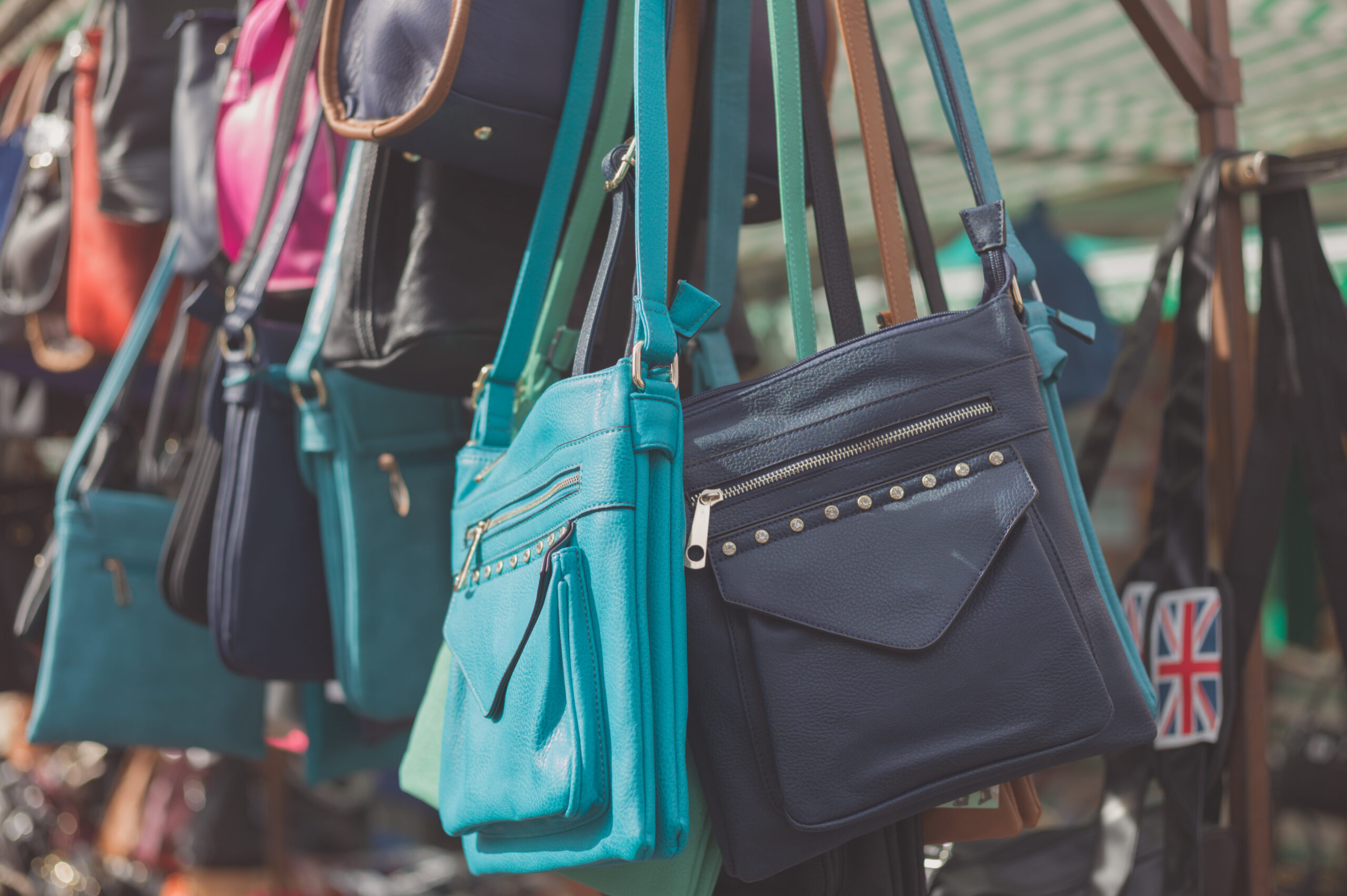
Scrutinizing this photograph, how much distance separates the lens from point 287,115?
0.95 meters

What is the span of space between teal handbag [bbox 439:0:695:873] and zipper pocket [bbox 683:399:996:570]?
0.03 meters

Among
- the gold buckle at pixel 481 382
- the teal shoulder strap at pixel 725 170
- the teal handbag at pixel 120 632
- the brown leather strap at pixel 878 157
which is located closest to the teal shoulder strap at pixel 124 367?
the teal handbag at pixel 120 632

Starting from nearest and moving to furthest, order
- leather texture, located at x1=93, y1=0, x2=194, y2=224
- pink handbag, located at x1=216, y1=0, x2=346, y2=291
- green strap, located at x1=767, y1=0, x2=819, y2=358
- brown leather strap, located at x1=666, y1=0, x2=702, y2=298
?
green strap, located at x1=767, y1=0, x2=819, y2=358
brown leather strap, located at x1=666, y1=0, x2=702, y2=298
pink handbag, located at x1=216, y1=0, x2=346, y2=291
leather texture, located at x1=93, y1=0, x2=194, y2=224

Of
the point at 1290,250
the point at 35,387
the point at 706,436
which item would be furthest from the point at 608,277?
the point at 35,387

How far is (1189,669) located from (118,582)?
46.3 inches

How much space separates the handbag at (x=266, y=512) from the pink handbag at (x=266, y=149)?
2cm

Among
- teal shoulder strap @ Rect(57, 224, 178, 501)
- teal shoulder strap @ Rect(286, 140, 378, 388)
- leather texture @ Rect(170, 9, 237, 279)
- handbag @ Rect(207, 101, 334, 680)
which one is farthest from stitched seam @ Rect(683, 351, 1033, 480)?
teal shoulder strap @ Rect(57, 224, 178, 501)

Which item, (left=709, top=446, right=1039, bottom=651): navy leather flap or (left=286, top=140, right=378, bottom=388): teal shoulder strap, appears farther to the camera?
(left=286, top=140, right=378, bottom=388): teal shoulder strap

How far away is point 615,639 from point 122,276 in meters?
1.21

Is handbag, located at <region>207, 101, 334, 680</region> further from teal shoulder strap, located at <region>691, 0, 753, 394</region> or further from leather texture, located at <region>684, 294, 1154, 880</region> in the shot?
leather texture, located at <region>684, 294, 1154, 880</region>

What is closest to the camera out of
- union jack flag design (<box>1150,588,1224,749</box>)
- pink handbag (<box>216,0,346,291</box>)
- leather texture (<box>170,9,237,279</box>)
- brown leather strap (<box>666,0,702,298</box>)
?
brown leather strap (<box>666,0,702,298</box>)

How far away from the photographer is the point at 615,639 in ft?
1.75

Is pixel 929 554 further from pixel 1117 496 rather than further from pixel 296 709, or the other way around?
pixel 1117 496

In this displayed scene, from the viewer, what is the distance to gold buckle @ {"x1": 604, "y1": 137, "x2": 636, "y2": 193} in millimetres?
608
